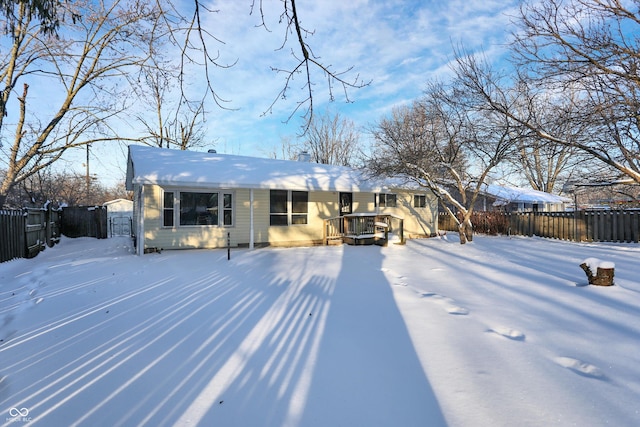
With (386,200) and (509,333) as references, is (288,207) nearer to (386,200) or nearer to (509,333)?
(386,200)

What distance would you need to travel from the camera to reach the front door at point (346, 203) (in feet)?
46.8

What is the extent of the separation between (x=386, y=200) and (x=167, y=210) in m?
9.42

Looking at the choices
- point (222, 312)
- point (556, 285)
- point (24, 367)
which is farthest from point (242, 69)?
point (556, 285)

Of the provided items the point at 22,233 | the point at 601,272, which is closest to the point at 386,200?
the point at 601,272

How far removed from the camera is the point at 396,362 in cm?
295

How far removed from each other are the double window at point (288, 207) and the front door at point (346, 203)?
5.69ft

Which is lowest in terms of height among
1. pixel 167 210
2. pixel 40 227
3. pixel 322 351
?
pixel 322 351

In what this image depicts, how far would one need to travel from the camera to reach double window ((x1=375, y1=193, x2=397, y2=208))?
15.3 m

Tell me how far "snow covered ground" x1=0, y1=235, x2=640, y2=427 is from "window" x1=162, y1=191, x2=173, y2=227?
15.0 ft

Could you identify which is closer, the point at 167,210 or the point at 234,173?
the point at 167,210

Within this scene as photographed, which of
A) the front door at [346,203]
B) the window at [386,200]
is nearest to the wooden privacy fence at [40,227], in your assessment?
the front door at [346,203]

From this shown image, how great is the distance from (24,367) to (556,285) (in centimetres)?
720

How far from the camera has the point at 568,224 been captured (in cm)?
1397

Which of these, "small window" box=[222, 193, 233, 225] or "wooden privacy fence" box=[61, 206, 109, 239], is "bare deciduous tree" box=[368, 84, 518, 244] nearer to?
"small window" box=[222, 193, 233, 225]
